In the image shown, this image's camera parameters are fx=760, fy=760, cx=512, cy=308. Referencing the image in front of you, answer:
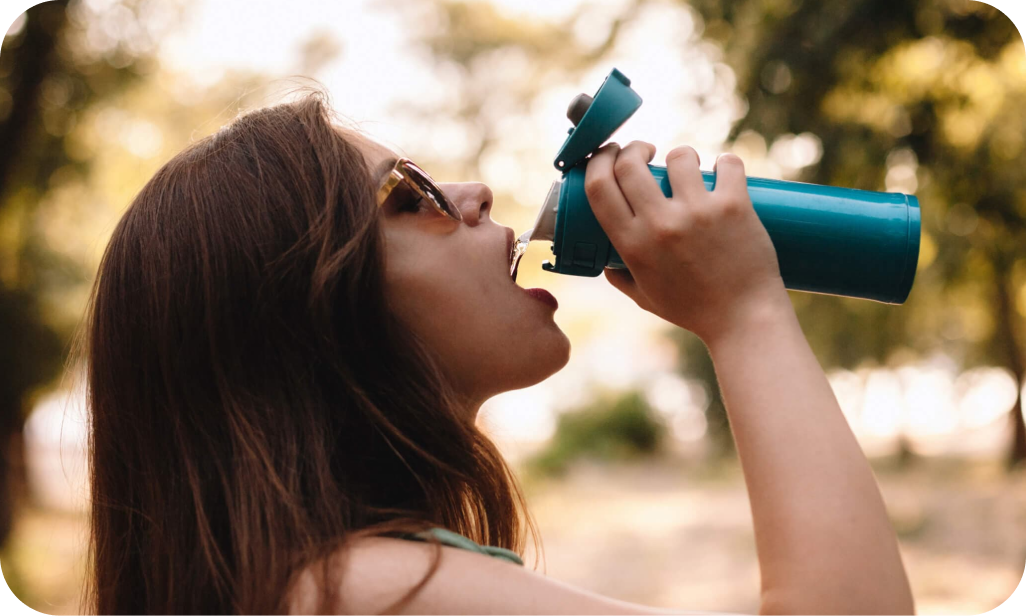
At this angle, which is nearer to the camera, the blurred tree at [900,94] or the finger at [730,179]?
the finger at [730,179]

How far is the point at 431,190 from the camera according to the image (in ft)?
4.61

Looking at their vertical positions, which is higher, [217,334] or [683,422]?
[217,334]

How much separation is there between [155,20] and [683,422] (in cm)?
1271

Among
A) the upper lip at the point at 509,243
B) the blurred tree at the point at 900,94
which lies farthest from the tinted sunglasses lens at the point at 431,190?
the blurred tree at the point at 900,94

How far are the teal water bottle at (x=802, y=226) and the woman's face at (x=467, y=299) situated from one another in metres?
0.13

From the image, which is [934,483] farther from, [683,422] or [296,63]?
[296,63]

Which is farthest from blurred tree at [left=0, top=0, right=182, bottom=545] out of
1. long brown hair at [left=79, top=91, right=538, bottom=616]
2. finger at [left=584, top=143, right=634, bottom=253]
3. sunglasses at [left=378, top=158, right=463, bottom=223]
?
finger at [left=584, top=143, right=634, bottom=253]

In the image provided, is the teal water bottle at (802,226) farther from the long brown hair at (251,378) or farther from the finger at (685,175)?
the long brown hair at (251,378)

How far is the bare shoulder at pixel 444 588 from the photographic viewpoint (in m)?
1.00

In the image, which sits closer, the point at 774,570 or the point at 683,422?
the point at 774,570

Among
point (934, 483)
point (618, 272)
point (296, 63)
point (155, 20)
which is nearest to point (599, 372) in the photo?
point (934, 483)

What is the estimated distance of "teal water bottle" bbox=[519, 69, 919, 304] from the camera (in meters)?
1.35

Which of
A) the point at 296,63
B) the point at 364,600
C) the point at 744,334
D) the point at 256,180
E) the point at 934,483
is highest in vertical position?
the point at 296,63

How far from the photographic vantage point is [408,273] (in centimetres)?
133
